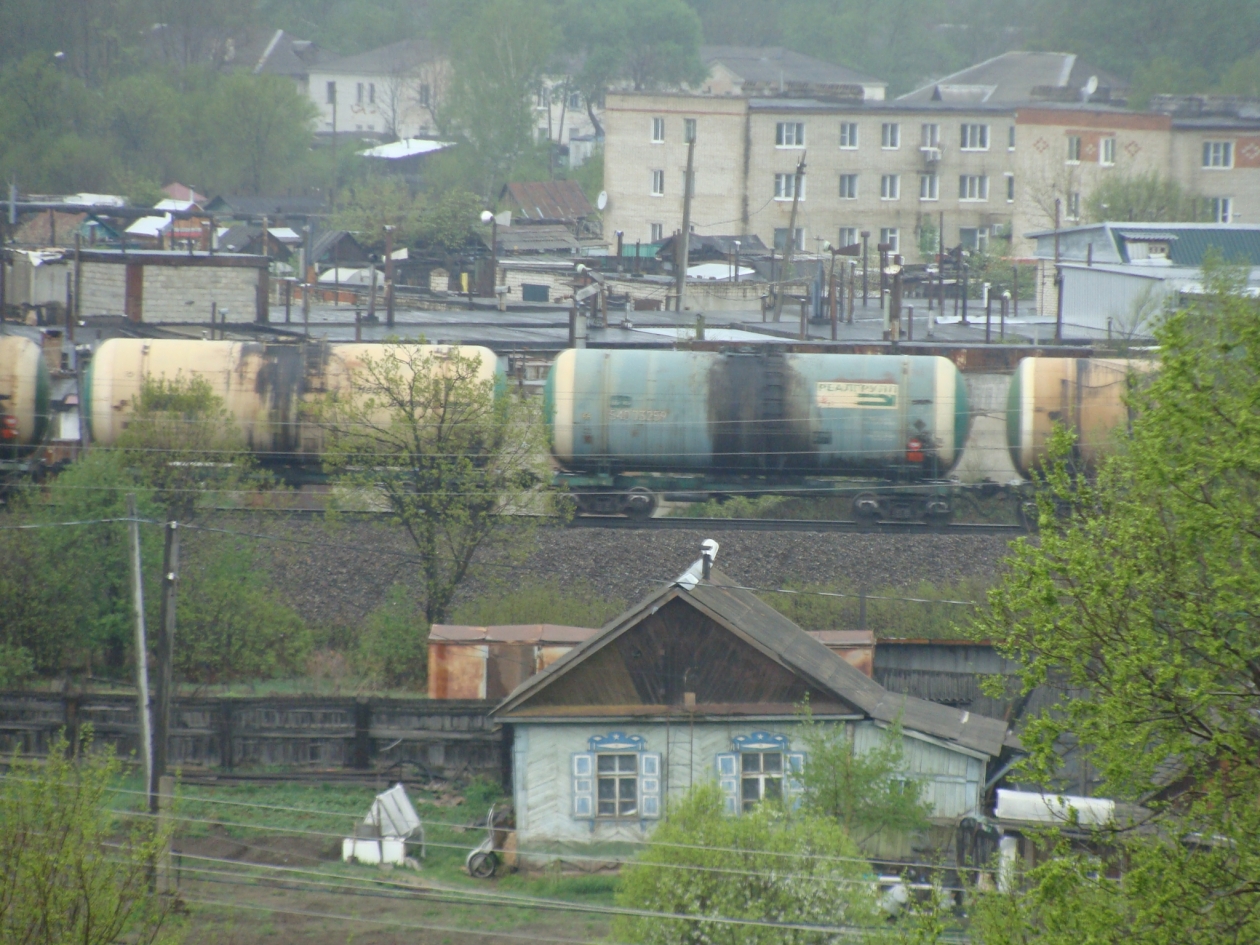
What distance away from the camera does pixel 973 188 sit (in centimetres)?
6106

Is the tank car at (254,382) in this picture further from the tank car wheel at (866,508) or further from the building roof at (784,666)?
the building roof at (784,666)

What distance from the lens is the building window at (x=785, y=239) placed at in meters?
59.4

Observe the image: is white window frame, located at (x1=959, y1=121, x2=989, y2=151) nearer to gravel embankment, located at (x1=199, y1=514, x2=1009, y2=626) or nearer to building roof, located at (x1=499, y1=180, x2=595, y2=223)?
building roof, located at (x1=499, y1=180, x2=595, y2=223)

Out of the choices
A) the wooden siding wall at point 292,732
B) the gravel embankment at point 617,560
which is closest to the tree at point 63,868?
the wooden siding wall at point 292,732

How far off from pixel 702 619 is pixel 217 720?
242 inches

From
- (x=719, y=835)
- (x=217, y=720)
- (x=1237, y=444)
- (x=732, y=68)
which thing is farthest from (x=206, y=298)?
(x=732, y=68)

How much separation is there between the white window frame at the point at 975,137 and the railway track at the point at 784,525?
144 feet

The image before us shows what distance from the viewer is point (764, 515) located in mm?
21906

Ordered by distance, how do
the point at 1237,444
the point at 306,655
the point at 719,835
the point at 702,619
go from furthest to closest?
the point at 306,655
the point at 702,619
the point at 719,835
the point at 1237,444

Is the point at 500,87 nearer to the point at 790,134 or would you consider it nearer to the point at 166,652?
the point at 790,134

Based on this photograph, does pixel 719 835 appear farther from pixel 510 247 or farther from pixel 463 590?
pixel 510 247

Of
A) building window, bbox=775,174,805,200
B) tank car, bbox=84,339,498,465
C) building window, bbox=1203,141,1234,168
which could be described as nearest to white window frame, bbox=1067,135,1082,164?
building window, bbox=1203,141,1234,168

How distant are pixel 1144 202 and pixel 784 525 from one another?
37.5 meters

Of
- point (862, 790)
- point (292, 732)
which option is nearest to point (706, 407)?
point (292, 732)
